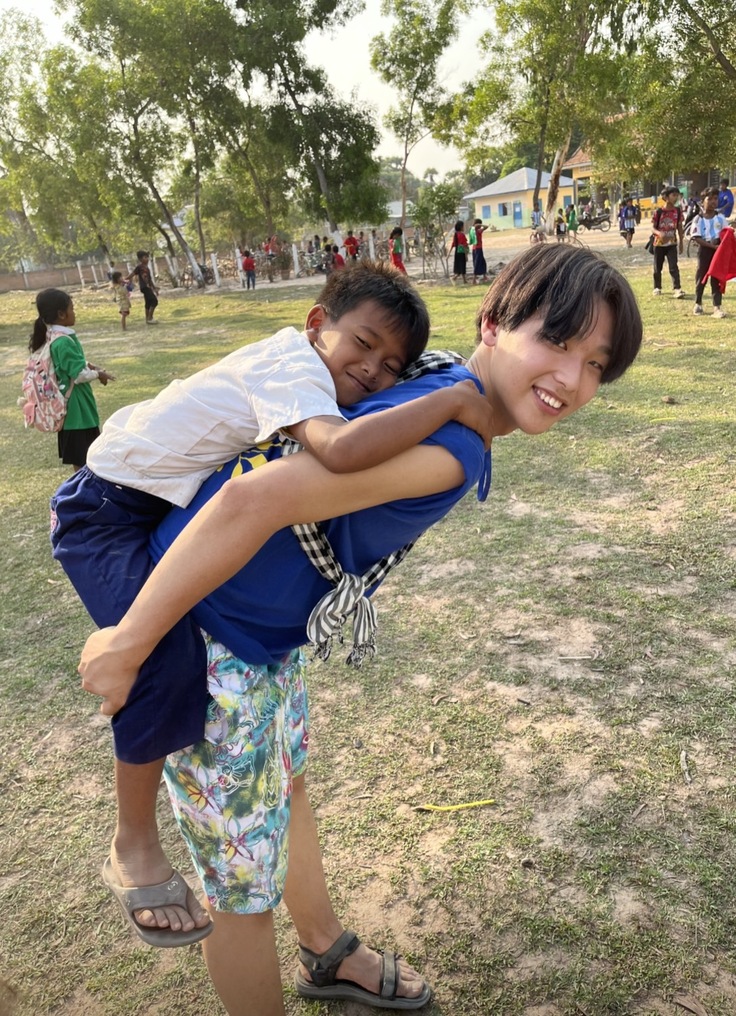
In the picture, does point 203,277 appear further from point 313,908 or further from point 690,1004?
point 690,1004

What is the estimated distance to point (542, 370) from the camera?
1.28 m

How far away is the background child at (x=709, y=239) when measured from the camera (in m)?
9.70

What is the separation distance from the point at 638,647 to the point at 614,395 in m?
4.10

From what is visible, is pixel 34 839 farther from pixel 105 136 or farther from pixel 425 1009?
pixel 105 136

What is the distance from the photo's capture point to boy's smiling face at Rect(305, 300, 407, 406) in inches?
60.1

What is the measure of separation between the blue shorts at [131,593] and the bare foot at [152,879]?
21cm

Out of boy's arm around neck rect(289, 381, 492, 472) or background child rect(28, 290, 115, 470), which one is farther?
background child rect(28, 290, 115, 470)

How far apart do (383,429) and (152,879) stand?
0.90m

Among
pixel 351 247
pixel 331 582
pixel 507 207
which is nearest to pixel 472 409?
pixel 331 582

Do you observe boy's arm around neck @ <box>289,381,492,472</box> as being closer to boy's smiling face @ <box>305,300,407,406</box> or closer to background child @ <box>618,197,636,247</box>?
boy's smiling face @ <box>305,300,407,406</box>

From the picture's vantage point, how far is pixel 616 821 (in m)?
2.21

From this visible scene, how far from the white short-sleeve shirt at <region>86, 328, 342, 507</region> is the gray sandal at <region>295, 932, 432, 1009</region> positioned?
4.02 ft

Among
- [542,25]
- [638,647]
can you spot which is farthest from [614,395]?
[542,25]

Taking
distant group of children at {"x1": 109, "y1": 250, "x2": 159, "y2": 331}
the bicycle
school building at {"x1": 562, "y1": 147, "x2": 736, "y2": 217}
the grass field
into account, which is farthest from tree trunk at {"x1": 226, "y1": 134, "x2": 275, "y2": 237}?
the grass field
